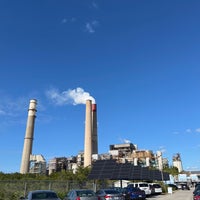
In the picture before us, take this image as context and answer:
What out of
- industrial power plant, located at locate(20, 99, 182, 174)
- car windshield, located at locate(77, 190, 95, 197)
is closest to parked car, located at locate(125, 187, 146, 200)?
car windshield, located at locate(77, 190, 95, 197)

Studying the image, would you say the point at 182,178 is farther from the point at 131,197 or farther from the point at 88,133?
the point at 131,197

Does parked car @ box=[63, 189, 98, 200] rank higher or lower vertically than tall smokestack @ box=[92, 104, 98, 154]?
lower

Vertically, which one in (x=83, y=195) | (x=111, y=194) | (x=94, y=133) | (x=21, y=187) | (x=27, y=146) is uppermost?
(x=94, y=133)

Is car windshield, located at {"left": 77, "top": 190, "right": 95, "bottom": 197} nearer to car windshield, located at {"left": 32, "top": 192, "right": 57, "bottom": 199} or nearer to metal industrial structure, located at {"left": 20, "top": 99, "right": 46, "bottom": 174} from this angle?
car windshield, located at {"left": 32, "top": 192, "right": 57, "bottom": 199}

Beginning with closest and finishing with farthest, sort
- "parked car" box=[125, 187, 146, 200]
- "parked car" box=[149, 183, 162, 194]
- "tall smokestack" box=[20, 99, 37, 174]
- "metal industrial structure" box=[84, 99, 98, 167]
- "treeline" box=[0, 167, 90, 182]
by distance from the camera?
1. "parked car" box=[125, 187, 146, 200]
2. "parked car" box=[149, 183, 162, 194]
3. "treeline" box=[0, 167, 90, 182]
4. "tall smokestack" box=[20, 99, 37, 174]
5. "metal industrial structure" box=[84, 99, 98, 167]

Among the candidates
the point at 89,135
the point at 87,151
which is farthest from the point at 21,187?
the point at 87,151

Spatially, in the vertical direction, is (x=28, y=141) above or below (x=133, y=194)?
above

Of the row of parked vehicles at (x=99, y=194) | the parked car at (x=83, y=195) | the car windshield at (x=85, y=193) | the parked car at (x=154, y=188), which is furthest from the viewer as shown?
the parked car at (x=154, y=188)

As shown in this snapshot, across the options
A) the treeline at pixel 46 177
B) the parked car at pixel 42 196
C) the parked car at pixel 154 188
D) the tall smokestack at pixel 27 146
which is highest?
the tall smokestack at pixel 27 146

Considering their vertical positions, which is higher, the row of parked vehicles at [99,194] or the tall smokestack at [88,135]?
the tall smokestack at [88,135]

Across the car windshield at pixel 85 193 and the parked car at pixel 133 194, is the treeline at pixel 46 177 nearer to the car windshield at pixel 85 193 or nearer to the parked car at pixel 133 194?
the parked car at pixel 133 194

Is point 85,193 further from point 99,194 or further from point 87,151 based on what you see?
point 87,151

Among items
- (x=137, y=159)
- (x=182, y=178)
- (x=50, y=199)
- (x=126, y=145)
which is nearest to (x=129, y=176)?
(x=50, y=199)

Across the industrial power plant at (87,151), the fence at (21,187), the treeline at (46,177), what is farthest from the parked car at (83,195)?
the industrial power plant at (87,151)
